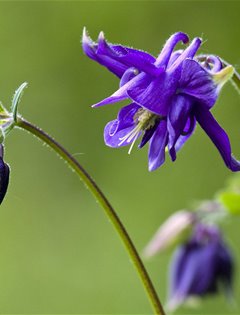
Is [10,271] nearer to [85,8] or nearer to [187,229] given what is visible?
[85,8]

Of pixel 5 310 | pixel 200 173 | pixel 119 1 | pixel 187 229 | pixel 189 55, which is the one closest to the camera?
pixel 189 55

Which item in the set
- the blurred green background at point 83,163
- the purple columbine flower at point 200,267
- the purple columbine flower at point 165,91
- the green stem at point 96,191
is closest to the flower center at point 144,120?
the purple columbine flower at point 165,91

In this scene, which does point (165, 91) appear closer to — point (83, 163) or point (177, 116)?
point (177, 116)

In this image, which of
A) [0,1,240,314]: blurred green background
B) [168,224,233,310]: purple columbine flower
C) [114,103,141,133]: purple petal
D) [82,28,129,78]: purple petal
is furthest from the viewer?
[0,1,240,314]: blurred green background

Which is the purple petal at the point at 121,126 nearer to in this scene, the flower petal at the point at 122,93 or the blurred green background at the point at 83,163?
the flower petal at the point at 122,93

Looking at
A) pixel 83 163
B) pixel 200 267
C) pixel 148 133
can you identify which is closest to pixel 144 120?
pixel 148 133

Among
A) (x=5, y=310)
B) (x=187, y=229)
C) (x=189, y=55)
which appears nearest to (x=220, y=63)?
(x=189, y=55)

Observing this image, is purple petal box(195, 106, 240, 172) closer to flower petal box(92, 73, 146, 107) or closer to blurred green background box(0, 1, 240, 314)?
flower petal box(92, 73, 146, 107)

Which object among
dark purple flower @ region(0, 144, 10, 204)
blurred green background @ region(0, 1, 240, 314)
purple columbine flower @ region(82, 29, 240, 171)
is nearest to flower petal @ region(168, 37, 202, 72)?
purple columbine flower @ region(82, 29, 240, 171)
